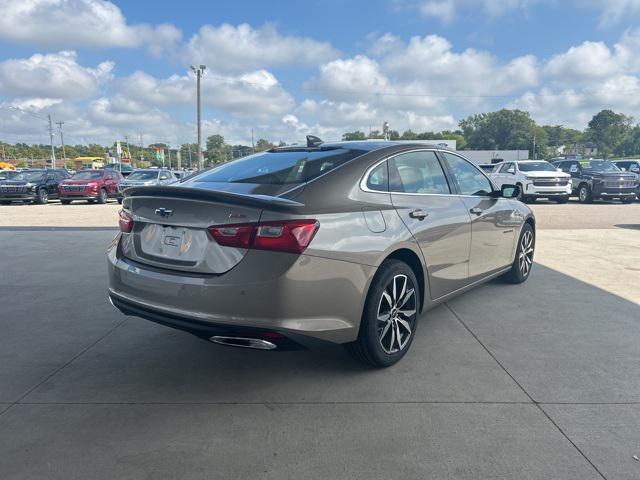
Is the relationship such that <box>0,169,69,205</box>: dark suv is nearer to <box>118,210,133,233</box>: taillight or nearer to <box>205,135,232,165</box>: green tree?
<box>118,210,133,233</box>: taillight

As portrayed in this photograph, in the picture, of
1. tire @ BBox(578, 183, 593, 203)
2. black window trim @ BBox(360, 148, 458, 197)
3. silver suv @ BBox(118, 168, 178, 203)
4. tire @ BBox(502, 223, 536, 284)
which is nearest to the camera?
black window trim @ BBox(360, 148, 458, 197)

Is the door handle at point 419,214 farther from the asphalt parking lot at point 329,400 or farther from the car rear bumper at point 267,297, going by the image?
the asphalt parking lot at point 329,400

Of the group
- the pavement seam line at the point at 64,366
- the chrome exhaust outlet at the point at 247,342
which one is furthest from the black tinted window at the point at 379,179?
the pavement seam line at the point at 64,366

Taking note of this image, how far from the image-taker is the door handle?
3.75m

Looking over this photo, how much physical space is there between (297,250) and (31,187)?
76.2ft

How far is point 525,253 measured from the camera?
612cm

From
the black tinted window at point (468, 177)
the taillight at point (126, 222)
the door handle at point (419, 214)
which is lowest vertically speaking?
the taillight at point (126, 222)

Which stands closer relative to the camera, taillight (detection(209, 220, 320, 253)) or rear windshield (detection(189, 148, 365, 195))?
taillight (detection(209, 220, 320, 253))

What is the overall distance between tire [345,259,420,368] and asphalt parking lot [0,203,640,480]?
0.14 meters

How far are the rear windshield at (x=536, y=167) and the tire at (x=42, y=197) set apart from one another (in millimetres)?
21466

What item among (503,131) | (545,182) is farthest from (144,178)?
(503,131)

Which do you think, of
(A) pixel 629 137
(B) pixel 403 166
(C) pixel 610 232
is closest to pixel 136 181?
(C) pixel 610 232

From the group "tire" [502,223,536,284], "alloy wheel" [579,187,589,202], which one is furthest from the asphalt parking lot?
"alloy wheel" [579,187,589,202]

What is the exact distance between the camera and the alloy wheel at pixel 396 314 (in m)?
3.54
